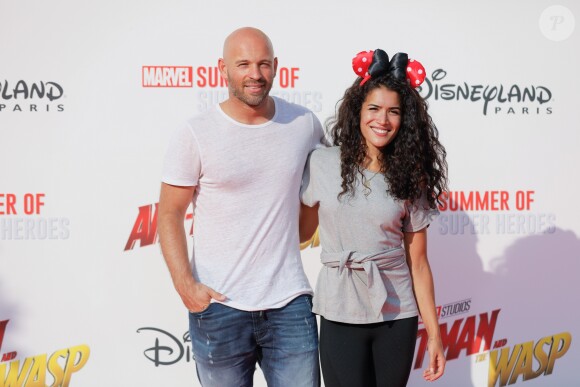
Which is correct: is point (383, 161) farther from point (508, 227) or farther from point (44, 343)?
point (44, 343)

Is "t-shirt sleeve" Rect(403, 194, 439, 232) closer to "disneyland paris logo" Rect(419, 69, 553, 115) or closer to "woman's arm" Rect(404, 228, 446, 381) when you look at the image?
"woman's arm" Rect(404, 228, 446, 381)

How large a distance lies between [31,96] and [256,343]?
190cm

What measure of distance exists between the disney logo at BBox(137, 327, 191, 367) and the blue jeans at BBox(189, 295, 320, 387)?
51.7 inches

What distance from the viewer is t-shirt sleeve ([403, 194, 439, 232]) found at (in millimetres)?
2188

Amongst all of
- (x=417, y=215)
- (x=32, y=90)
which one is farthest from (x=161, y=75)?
(x=417, y=215)

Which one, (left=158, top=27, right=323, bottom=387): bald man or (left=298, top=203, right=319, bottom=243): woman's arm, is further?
(left=298, top=203, right=319, bottom=243): woman's arm

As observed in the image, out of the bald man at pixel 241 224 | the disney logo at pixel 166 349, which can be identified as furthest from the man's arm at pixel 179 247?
the disney logo at pixel 166 349

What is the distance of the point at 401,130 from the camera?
2.22m

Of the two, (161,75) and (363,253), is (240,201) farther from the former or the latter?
(161,75)

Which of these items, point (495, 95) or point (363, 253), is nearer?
point (363, 253)

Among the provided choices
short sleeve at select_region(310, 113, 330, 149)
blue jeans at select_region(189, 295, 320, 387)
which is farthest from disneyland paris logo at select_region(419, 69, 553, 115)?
blue jeans at select_region(189, 295, 320, 387)

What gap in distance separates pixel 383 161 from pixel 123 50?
1.73 metres

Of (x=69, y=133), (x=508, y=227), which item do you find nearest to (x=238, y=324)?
(x=69, y=133)

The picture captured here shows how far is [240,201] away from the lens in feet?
6.97
